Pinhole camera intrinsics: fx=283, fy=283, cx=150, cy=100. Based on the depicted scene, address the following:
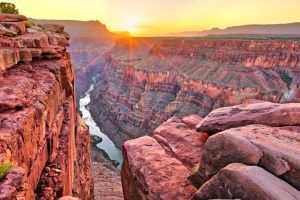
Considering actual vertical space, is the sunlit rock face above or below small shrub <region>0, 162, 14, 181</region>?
below

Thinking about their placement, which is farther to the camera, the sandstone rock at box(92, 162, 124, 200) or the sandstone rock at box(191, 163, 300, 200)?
the sandstone rock at box(92, 162, 124, 200)

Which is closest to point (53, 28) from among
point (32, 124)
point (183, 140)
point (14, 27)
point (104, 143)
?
point (14, 27)

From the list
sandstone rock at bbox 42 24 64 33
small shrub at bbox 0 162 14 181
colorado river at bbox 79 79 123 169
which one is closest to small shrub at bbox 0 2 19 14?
sandstone rock at bbox 42 24 64 33

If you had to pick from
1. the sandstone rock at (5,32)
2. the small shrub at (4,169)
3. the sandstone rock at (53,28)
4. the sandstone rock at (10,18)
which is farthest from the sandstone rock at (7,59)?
the sandstone rock at (53,28)

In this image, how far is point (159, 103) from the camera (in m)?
59.0

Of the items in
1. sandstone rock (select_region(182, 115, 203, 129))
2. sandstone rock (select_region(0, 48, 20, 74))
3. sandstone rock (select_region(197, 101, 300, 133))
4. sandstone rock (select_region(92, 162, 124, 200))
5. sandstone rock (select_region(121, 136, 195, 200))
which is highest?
sandstone rock (select_region(0, 48, 20, 74))

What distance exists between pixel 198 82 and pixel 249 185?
48.9 meters

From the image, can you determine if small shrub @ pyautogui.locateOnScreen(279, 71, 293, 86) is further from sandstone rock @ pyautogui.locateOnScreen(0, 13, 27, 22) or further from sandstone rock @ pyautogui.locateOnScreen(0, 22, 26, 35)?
sandstone rock @ pyautogui.locateOnScreen(0, 22, 26, 35)

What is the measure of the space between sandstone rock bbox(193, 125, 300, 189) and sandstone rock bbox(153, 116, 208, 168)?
198cm

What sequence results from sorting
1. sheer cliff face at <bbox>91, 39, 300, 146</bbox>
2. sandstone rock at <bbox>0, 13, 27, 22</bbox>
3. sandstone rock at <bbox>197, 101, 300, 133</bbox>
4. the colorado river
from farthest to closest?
1. sheer cliff face at <bbox>91, 39, 300, 146</bbox>
2. the colorado river
3. sandstone rock at <bbox>0, 13, 27, 22</bbox>
4. sandstone rock at <bbox>197, 101, 300, 133</bbox>

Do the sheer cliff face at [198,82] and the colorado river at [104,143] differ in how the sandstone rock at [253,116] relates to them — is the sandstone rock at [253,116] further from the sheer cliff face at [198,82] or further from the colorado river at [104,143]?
the sheer cliff face at [198,82]

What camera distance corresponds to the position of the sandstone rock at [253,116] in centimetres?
917

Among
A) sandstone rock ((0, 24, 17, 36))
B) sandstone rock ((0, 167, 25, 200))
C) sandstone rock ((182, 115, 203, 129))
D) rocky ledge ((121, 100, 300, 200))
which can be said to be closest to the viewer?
sandstone rock ((0, 167, 25, 200))

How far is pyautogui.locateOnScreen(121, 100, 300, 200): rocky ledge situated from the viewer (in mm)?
6348
